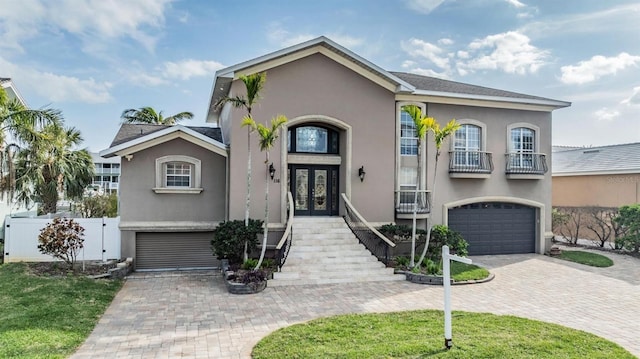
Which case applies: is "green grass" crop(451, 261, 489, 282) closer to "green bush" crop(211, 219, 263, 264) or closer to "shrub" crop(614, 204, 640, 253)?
"green bush" crop(211, 219, 263, 264)

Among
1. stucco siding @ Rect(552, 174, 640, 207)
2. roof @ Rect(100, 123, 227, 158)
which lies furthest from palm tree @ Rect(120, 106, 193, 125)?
stucco siding @ Rect(552, 174, 640, 207)

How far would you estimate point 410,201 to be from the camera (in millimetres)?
15570

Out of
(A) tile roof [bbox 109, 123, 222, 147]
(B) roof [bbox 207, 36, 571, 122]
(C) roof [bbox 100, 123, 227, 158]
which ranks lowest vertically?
(C) roof [bbox 100, 123, 227, 158]

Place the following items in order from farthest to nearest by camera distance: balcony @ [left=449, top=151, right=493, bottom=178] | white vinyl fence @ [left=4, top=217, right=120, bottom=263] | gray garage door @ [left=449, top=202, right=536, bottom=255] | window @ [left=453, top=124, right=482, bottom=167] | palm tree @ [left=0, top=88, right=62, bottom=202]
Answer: gray garage door @ [left=449, top=202, right=536, bottom=255] < window @ [left=453, top=124, right=482, bottom=167] < balcony @ [left=449, top=151, right=493, bottom=178] < white vinyl fence @ [left=4, top=217, right=120, bottom=263] < palm tree @ [left=0, top=88, right=62, bottom=202]

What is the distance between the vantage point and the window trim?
13758 mm

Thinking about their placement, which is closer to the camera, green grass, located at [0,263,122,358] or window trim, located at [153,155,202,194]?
green grass, located at [0,263,122,358]

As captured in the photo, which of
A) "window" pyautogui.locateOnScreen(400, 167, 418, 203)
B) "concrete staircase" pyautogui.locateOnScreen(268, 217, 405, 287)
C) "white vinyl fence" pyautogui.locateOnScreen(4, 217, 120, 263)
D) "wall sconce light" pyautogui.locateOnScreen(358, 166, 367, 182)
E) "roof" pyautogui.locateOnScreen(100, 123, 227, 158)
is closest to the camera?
"concrete staircase" pyautogui.locateOnScreen(268, 217, 405, 287)

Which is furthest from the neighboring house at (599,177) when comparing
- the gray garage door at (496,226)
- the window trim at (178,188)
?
the window trim at (178,188)

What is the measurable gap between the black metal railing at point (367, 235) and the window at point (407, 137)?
3.38m

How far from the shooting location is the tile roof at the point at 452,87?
16375mm

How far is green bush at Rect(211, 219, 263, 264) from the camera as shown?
11922 millimetres

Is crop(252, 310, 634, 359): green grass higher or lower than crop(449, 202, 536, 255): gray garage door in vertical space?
lower

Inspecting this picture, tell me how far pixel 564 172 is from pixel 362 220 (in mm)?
15357

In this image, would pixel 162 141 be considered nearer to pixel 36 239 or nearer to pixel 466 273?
pixel 36 239
